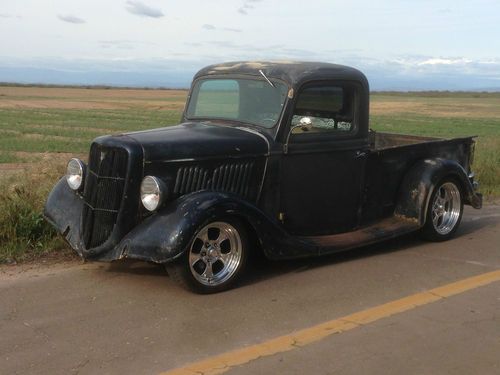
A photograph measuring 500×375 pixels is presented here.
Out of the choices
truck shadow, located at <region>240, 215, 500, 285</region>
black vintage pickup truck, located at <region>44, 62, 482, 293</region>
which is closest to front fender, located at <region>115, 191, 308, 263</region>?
black vintage pickup truck, located at <region>44, 62, 482, 293</region>

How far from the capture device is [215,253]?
495cm

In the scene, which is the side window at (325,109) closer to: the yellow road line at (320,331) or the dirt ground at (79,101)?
the yellow road line at (320,331)

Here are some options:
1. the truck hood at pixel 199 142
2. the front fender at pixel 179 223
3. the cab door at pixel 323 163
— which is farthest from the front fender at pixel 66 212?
the cab door at pixel 323 163

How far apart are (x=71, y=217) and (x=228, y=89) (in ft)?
6.37

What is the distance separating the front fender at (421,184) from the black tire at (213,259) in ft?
7.17

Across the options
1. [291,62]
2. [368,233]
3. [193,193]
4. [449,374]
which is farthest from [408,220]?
[449,374]

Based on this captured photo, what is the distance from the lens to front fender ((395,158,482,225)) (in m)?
6.33

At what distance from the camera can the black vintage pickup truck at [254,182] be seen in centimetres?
479

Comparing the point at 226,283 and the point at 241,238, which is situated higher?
the point at 241,238

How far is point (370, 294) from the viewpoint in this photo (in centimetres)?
490

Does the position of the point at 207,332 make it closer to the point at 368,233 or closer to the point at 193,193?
the point at 193,193

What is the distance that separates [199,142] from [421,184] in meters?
2.57

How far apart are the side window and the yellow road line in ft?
5.81

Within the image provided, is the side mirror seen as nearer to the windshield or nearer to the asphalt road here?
the windshield
